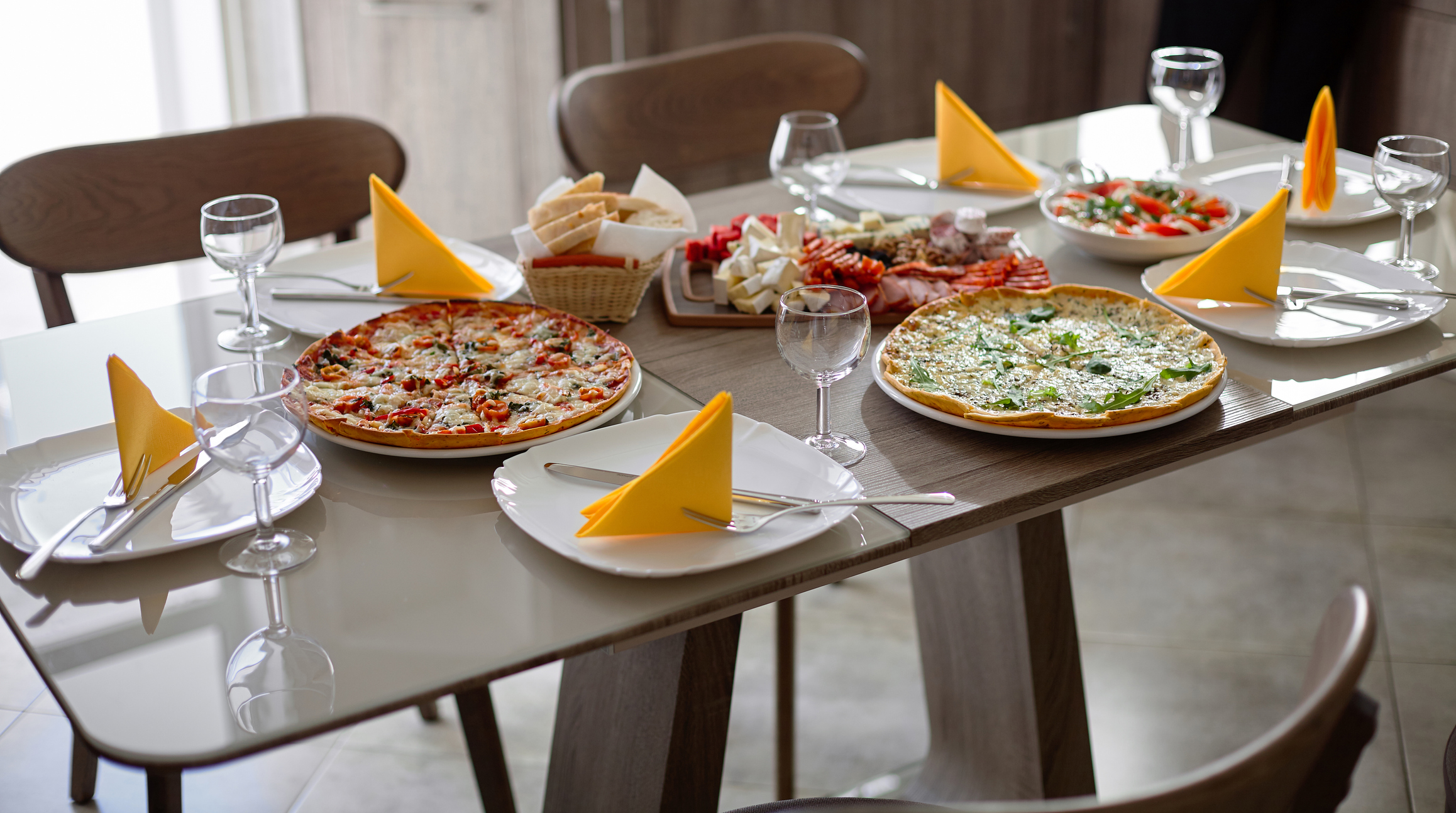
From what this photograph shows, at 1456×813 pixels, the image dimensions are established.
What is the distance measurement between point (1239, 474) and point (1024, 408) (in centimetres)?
199

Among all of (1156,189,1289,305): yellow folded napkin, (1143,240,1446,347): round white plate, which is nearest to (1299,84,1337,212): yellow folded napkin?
(1143,240,1446,347): round white plate

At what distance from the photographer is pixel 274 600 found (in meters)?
0.94

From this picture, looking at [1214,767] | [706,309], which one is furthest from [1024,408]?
[1214,767]

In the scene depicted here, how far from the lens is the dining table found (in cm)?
87

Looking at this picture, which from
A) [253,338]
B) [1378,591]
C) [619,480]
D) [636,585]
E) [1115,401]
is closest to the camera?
[636,585]

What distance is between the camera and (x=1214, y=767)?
657 mm

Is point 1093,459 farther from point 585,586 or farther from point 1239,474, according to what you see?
point 1239,474

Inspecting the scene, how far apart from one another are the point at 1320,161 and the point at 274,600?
147 centimetres

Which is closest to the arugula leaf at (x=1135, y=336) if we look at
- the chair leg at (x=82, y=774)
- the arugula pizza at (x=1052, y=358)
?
the arugula pizza at (x=1052, y=358)

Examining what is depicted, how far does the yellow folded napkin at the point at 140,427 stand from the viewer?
104cm

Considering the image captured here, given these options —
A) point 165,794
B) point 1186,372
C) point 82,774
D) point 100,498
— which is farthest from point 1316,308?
point 82,774

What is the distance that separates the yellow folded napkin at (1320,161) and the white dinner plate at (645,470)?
1003 mm

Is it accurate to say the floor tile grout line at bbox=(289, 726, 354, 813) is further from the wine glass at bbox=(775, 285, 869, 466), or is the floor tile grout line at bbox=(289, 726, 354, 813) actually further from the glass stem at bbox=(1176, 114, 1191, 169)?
the glass stem at bbox=(1176, 114, 1191, 169)

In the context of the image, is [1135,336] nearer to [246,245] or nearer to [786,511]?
[786,511]
